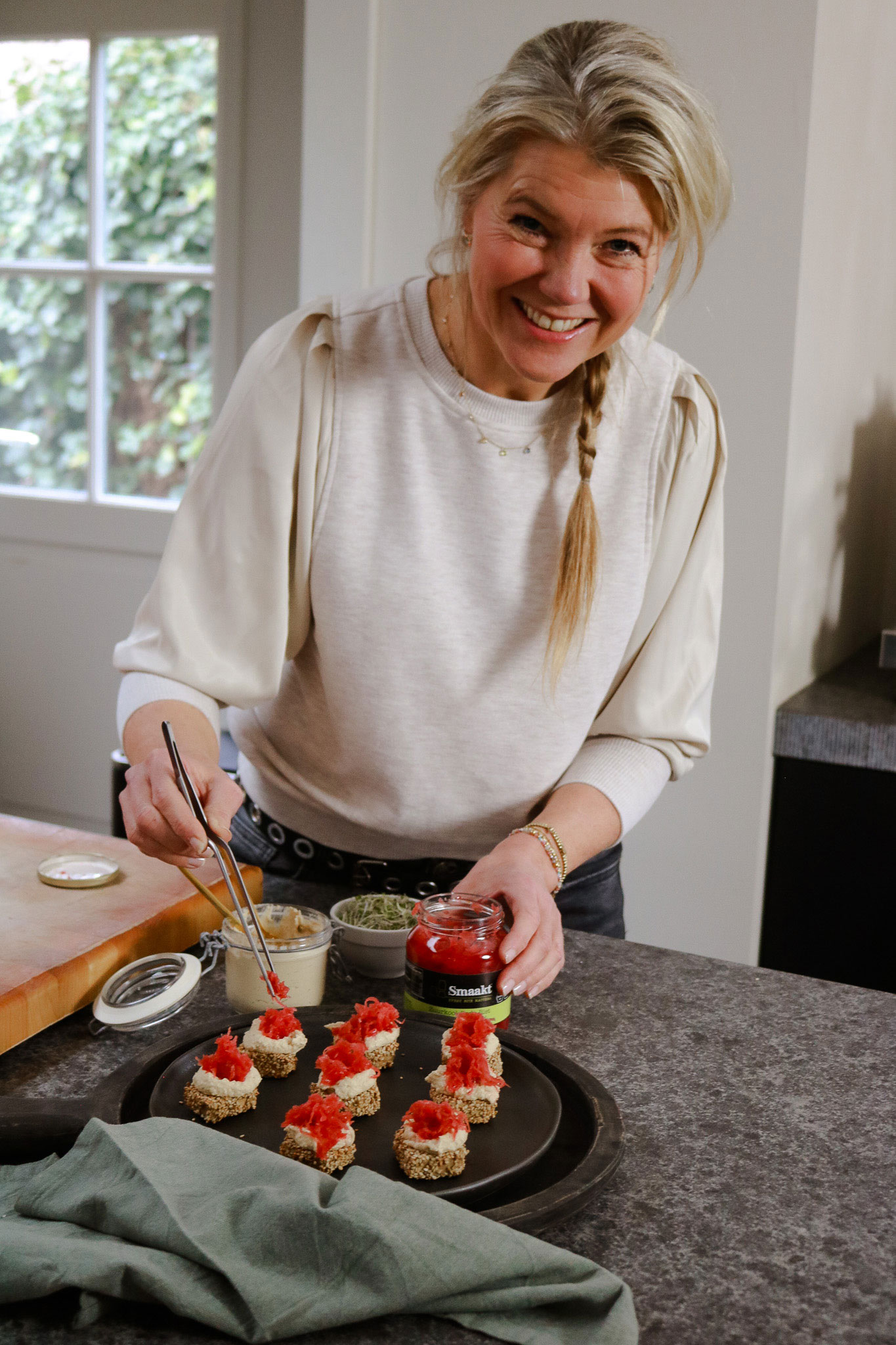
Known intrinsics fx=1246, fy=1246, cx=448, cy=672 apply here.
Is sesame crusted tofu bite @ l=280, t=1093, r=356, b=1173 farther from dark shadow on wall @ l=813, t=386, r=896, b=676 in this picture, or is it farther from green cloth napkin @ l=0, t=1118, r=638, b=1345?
dark shadow on wall @ l=813, t=386, r=896, b=676

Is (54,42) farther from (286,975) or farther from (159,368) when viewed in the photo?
(286,975)

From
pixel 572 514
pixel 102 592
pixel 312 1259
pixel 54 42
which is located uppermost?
pixel 54 42

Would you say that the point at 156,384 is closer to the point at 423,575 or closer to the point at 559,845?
the point at 423,575

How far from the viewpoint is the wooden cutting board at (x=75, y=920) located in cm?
100

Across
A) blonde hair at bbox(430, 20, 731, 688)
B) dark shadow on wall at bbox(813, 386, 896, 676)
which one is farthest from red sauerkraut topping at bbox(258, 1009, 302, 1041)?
dark shadow on wall at bbox(813, 386, 896, 676)

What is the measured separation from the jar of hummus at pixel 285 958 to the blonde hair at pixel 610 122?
67 centimetres

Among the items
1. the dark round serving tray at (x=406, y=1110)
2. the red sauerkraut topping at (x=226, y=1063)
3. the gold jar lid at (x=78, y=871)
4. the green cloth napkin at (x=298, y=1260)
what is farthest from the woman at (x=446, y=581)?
the green cloth napkin at (x=298, y=1260)

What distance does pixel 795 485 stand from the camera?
2008 mm

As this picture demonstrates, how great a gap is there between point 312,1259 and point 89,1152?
0.54 feet

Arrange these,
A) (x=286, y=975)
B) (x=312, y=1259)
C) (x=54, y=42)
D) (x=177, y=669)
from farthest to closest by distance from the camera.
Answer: (x=54, y=42) → (x=177, y=669) → (x=286, y=975) → (x=312, y=1259)

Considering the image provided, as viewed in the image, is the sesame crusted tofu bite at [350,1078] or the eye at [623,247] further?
the eye at [623,247]

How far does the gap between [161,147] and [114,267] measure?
326 mm

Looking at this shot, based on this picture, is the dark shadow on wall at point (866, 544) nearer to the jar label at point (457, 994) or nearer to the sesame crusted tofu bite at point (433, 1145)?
the jar label at point (457, 994)

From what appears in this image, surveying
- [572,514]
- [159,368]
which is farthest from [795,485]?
[159,368]
